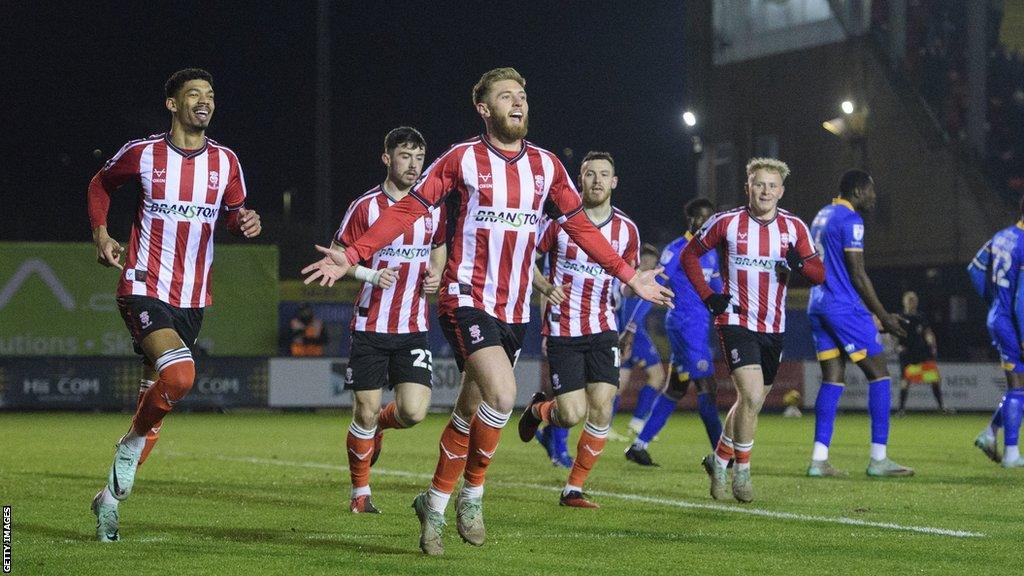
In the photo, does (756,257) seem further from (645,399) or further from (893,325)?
(645,399)

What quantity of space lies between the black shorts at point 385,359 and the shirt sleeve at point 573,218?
78.6 inches

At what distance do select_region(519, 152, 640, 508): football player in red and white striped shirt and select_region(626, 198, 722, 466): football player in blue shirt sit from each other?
2414 millimetres

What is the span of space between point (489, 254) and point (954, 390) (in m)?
20.2

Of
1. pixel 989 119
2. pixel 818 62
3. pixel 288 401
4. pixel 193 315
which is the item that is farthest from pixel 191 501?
pixel 818 62

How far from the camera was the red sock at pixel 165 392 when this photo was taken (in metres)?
7.34

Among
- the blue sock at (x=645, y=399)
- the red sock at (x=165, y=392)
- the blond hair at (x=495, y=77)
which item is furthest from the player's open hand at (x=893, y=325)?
the red sock at (x=165, y=392)

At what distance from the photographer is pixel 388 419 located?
9.75 metres

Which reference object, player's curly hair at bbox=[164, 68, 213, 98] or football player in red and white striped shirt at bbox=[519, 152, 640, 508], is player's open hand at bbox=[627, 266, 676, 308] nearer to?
football player in red and white striped shirt at bbox=[519, 152, 640, 508]

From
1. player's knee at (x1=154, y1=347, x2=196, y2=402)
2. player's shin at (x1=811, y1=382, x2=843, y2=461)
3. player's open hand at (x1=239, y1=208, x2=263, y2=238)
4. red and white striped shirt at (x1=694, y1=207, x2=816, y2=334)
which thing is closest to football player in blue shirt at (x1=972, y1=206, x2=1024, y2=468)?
player's shin at (x1=811, y1=382, x2=843, y2=461)

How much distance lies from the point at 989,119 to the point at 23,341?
23.4 metres

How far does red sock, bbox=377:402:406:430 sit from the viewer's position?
964 centimetres

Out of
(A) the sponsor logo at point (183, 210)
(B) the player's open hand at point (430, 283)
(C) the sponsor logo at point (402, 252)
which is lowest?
(B) the player's open hand at point (430, 283)

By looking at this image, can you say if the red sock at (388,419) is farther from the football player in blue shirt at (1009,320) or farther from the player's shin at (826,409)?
the football player in blue shirt at (1009,320)

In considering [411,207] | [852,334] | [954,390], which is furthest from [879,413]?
[954,390]
